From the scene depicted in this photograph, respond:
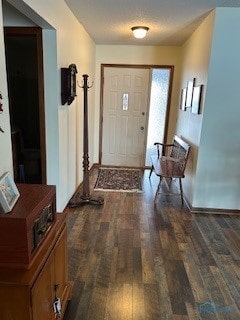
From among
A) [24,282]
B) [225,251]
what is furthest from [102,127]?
[24,282]

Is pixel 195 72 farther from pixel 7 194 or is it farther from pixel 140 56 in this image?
pixel 7 194

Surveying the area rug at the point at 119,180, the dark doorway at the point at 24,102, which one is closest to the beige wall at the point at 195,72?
the area rug at the point at 119,180

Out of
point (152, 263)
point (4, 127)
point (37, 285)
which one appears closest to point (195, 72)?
point (152, 263)

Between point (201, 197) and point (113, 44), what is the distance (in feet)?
10.9

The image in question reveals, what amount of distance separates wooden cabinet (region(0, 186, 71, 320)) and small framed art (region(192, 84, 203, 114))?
2384 mm

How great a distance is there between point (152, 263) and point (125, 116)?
11.2 feet

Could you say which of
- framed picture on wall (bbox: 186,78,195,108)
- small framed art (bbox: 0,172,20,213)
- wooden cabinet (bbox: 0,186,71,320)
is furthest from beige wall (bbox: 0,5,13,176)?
framed picture on wall (bbox: 186,78,195,108)

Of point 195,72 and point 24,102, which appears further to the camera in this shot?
point 24,102

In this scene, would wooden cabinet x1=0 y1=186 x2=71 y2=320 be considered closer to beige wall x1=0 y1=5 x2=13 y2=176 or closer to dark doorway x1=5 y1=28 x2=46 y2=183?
beige wall x1=0 y1=5 x2=13 y2=176

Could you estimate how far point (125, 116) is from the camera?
197 inches

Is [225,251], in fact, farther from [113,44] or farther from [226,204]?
[113,44]

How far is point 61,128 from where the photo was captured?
A: 8.98ft

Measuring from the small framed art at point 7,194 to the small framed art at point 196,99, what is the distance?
256cm

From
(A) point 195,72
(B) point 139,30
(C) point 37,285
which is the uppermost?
(B) point 139,30
